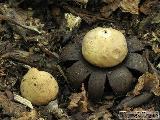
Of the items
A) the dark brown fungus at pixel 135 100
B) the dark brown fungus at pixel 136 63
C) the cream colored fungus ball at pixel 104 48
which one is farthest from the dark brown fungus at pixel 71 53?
the dark brown fungus at pixel 135 100

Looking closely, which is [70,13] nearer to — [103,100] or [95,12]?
[95,12]

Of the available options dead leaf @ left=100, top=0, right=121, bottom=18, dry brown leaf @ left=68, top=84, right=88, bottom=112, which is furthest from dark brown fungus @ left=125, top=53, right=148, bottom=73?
dead leaf @ left=100, top=0, right=121, bottom=18

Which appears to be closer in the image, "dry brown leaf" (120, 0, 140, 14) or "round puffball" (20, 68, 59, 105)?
"round puffball" (20, 68, 59, 105)

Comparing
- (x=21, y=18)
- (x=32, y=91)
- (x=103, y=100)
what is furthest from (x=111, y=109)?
(x=21, y=18)

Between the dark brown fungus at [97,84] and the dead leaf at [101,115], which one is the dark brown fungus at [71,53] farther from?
the dead leaf at [101,115]

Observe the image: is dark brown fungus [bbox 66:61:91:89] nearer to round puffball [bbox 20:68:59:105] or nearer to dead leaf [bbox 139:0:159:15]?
round puffball [bbox 20:68:59:105]

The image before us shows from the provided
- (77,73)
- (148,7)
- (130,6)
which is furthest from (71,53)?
(148,7)

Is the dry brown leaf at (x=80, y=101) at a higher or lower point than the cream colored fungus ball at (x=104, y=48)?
lower
